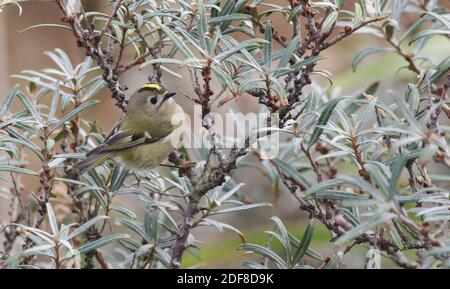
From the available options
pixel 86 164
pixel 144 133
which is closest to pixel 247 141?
pixel 86 164

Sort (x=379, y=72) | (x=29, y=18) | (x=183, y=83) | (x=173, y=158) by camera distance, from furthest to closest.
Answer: (x=29, y=18), (x=183, y=83), (x=379, y=72), (x=173, y=158)

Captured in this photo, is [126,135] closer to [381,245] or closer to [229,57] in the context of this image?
[229,57]

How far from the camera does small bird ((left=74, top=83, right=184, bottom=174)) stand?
2078mm

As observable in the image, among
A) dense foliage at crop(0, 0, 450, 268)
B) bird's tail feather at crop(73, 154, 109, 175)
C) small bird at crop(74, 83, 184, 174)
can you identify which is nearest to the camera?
dense foliage at crop(0, 0, 450, 268)

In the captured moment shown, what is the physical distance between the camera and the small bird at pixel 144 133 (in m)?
2.08

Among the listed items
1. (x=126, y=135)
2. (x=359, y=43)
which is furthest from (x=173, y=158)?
(x=359, y=43)

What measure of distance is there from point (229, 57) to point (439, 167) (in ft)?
7.12

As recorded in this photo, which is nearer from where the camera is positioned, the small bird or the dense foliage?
the dense foliage

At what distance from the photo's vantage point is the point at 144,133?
2.43m

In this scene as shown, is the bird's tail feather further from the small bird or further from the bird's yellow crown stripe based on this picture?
the bird's yellow crown stripe

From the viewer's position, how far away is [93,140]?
239 centimetres

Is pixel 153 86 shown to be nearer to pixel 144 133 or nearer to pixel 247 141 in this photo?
pixel 144 133

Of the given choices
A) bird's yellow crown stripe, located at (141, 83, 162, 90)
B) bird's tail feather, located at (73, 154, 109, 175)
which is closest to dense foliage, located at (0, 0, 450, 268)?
bird's tail feather, located at (73, 154, 109, 175)

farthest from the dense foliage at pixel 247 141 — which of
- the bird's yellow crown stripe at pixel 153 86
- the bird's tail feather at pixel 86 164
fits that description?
the bird's yellow crown stripe at pixel 153 86
